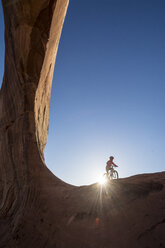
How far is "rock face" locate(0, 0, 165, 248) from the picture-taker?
10.2ft

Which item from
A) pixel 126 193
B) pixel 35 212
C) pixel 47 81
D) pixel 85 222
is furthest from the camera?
pixel 47 81

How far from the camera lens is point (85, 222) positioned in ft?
11.5

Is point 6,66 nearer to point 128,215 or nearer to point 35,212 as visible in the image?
point 35,212

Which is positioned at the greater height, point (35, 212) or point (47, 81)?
point (47, 81)

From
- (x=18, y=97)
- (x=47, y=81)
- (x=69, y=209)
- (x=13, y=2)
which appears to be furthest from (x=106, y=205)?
(x=13, y=2)

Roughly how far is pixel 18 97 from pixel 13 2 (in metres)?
3.44

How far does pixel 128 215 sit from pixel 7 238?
8.68 ft

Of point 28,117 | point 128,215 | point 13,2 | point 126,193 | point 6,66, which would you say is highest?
point 13,2

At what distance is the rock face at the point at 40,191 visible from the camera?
3111 mm

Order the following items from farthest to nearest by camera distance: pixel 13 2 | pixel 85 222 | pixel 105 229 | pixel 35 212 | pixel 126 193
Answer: pixel 13 2 < pixel 35 212 < pixel 126 193 < pixel 85 222 < pixel 105 229

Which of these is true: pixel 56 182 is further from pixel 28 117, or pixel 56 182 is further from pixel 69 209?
pixel 28 117

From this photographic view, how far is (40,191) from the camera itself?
4.71 m

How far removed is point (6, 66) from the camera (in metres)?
6.52

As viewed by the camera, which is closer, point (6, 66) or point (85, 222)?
point (85, 222)
